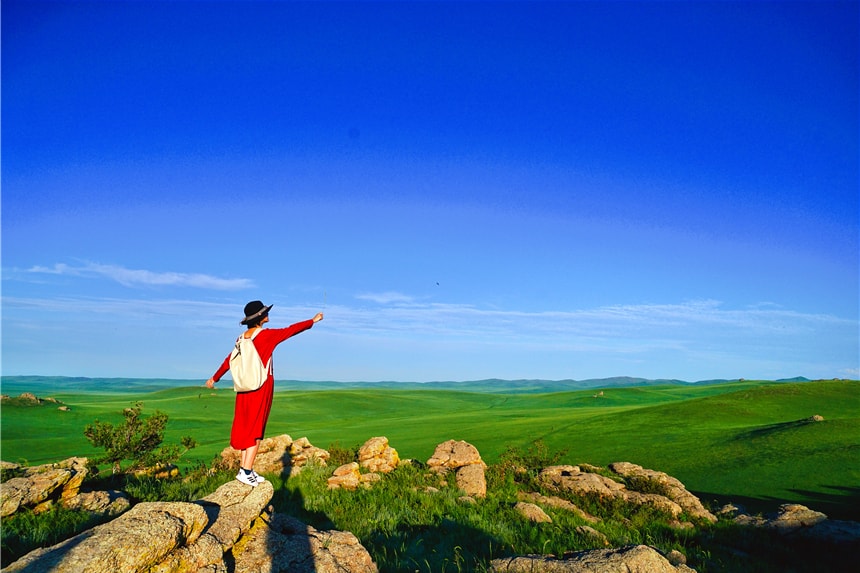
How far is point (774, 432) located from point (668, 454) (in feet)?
18.6

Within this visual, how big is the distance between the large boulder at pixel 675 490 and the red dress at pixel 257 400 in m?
12.0

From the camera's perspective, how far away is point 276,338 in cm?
855

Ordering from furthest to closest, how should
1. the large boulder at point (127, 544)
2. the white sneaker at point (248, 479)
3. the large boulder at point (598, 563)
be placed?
the white sneaker at point (248, 479) → the large boulder at point (598, 563) → the large boulder at point (127, 544)

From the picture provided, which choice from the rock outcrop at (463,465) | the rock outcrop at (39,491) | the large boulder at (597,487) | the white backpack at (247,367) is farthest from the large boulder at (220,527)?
the large boulder at (597,487)

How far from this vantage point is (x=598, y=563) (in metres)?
5.94

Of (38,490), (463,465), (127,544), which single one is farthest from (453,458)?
(127,544)

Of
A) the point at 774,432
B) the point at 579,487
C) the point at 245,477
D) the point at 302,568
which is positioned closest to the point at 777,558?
the point at 579,487

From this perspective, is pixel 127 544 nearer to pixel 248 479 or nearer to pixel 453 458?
pixel 248 479

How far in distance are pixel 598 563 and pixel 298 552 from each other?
388cm

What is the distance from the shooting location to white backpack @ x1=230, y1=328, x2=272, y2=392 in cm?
828

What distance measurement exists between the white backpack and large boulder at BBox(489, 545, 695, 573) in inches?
186

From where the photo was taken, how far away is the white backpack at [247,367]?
828cm

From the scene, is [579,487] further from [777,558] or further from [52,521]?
[52,521]

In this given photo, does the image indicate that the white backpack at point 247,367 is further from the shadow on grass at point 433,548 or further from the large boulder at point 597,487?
Answer: the large boulder at point 597,487
